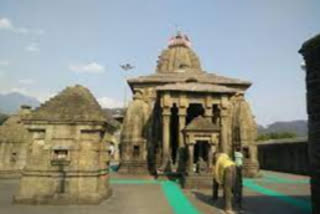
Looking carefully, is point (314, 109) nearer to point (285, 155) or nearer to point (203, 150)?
point (203, 150)

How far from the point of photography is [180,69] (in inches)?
1336

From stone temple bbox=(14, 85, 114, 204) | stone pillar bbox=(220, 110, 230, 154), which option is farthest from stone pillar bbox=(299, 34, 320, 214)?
stone pillar bbox=(220, 110, 230, 154)

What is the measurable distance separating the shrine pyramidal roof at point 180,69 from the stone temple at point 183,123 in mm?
93

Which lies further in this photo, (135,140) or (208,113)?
(135,140)

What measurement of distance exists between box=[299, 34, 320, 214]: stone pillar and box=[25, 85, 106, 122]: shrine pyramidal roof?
6.39 meters

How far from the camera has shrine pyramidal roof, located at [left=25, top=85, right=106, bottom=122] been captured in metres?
10.6

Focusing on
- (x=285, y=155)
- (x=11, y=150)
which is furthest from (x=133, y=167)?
(x=285, y=155)

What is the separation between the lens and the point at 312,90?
7762mm

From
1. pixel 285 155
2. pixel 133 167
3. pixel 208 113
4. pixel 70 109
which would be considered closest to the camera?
pixel 70 109

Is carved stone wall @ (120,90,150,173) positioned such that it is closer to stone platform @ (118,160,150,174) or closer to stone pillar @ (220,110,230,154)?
stone platform @ (118,160,150,174)

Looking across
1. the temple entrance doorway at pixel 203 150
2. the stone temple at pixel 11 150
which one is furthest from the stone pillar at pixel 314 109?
the stone temple at pixel 11 150

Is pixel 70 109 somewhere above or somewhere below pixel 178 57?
below

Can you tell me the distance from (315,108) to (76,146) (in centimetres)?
720

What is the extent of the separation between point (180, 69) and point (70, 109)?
24.1 metres
